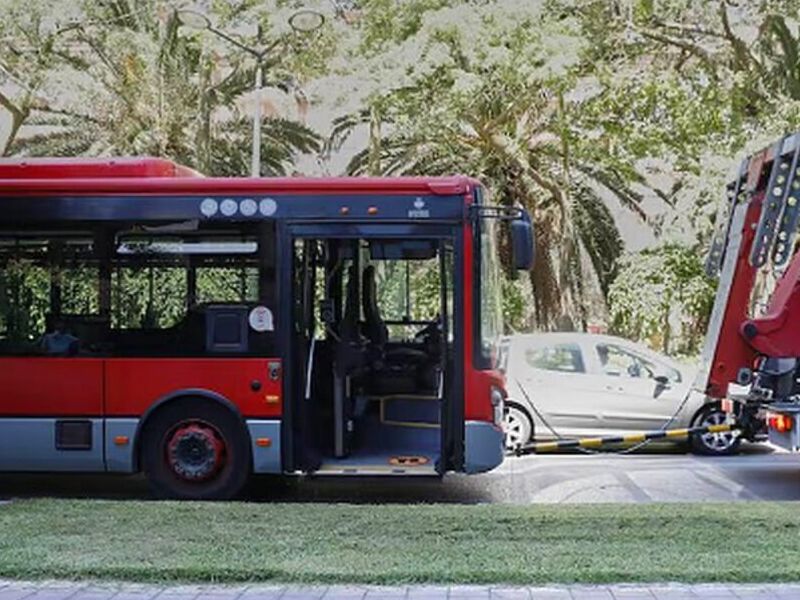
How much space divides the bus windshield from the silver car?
10.4ft

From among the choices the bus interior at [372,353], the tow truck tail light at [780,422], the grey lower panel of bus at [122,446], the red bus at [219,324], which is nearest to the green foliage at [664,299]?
the tow truck tail light at [780,422]

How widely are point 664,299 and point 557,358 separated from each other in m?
8.97

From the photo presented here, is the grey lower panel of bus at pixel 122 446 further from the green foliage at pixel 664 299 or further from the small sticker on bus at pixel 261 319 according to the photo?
the green foliage at pixel 664 299

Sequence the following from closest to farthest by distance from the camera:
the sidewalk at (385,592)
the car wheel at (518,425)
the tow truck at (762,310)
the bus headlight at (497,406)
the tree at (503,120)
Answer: the sidewalk at (385,592)
the bus headlight at (497,406)
the tow truck at (762,310)
the car wheel at (518,425)
the tree at (503,120)

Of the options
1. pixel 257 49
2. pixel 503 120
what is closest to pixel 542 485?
pixel 503 120

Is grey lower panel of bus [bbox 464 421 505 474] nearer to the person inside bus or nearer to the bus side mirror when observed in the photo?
the bus side mirror

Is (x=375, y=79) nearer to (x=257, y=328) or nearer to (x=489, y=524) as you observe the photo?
(x=257, y=328)

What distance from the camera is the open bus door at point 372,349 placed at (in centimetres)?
984

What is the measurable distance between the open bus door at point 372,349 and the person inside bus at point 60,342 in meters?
A: 1.99

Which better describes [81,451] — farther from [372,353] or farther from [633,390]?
[633,390]

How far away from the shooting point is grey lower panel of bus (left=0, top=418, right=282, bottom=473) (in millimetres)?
9883

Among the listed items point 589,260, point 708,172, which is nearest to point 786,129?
point 708,172

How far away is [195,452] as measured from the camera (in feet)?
32.8

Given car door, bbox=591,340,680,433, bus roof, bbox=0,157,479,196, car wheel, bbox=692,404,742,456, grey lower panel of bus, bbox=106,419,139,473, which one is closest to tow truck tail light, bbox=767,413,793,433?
car wheel, bbox=692,404,742,456
